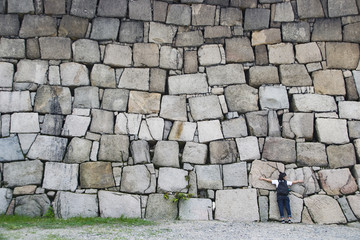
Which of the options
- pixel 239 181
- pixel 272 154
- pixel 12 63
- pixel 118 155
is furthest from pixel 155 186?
pixel 12 63

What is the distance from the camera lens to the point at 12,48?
7.49 m

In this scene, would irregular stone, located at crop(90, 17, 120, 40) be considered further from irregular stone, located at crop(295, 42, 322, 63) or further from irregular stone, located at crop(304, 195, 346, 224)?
irregular stone, located at crop(304, 195, 346, 224)

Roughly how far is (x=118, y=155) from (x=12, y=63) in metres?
2.79

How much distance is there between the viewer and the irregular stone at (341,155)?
7.17 metres

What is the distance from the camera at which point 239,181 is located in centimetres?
704

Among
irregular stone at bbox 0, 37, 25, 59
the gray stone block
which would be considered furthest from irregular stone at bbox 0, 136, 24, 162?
irregular stone at bbox 0, 37, 25, 59

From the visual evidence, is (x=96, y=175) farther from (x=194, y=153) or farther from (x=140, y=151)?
(x=194, y=153)

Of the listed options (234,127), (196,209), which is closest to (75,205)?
(196,209)

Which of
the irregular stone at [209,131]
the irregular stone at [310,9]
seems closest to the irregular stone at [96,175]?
the irregular stone at [209,131]

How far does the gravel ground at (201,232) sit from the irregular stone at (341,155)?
3.79 ft

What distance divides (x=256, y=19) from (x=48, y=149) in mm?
4881

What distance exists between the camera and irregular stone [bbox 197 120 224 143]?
24.0ft

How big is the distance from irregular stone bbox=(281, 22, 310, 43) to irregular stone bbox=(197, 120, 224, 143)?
233 cm

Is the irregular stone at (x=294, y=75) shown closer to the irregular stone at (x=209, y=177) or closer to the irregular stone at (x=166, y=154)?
the irregular stone at (x=209, y=177)
